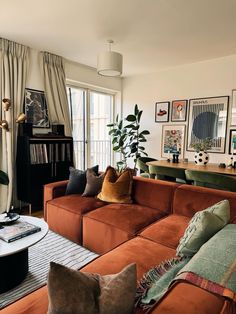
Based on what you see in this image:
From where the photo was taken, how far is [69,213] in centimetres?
253

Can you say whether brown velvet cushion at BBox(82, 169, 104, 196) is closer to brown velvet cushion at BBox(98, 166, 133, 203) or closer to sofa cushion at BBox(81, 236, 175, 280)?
brown velvet cushion at BBox(98, 166, 133, 203)

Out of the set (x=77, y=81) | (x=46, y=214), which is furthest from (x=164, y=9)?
(x=46, y=214)

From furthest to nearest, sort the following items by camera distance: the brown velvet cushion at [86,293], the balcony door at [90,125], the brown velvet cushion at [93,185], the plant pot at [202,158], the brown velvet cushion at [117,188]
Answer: the balcony door at [90,125] → the plant pot at [202,158] → the brown velvet cushion at [93,185] → the brown velvet cushion at [117,188] → the brown velvet cushion at [86,293]

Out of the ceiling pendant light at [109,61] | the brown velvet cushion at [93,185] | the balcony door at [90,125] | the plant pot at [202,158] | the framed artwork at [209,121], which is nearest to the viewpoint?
the brown velvet cushion at [93,185]

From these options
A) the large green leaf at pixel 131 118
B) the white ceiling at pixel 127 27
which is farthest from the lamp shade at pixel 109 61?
the large green leaf at pixel 131 118

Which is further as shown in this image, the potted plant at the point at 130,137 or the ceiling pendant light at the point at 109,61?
the potted plant at the point at 130,137

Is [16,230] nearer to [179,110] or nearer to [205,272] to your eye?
[205,272]

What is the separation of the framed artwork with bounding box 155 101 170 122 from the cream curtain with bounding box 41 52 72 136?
2.00m

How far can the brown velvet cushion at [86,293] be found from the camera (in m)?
0.78

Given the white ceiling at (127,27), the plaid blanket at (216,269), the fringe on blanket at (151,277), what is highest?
the white ceiling at (127,27)

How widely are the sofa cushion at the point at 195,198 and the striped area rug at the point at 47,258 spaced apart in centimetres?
99

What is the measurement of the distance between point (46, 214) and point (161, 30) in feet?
9.30

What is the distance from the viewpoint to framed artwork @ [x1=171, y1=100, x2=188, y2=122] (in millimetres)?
4723

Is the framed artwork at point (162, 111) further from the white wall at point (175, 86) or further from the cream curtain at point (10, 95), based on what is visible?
the cream curtain at point (10, 95)
